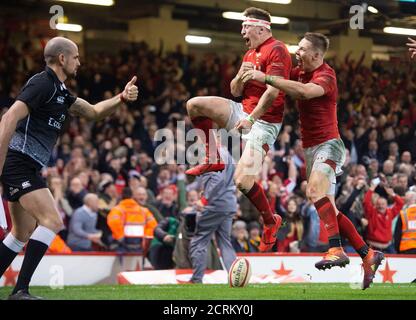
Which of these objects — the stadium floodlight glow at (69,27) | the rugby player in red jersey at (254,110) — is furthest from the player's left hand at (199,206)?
the stadium floodlight glow at (69,27)

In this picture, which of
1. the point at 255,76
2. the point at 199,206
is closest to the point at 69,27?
the point at 199,206

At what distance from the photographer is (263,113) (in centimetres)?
1150

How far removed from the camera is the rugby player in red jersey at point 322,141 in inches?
458

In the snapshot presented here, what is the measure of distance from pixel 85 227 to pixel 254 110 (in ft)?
23.6

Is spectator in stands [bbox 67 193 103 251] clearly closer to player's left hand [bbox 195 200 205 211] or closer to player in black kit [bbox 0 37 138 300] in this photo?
player's left hand [bbox 195 200 205 211]

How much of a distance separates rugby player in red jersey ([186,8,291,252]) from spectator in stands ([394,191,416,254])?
16.9 ft

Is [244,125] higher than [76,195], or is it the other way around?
[244,125]

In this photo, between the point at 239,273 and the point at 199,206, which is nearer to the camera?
the point at 239,273

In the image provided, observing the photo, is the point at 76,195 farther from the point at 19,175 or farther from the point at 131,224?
the point at 19,175

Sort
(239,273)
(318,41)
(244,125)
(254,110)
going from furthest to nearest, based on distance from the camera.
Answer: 1. (239,273)
2. (318,41)
3. (254,110)
4. (244,125)

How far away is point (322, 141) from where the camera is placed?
11.9 meters

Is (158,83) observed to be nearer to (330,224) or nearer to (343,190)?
(343,190)

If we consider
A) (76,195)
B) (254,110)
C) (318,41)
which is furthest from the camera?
(76,195)
